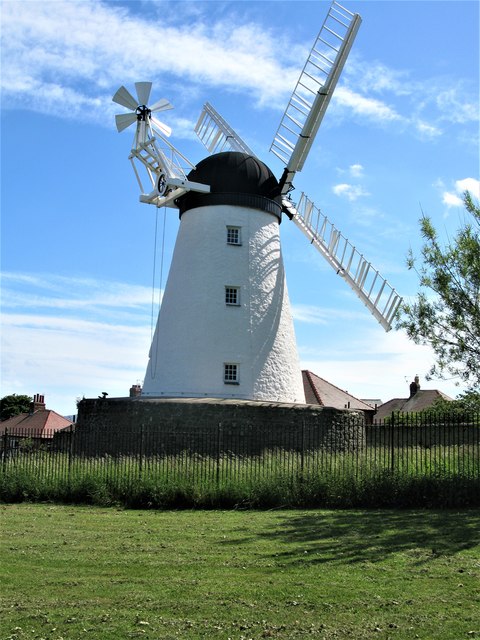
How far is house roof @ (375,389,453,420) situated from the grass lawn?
31.5 m

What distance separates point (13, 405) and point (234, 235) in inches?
1938

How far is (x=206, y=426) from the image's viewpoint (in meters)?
21.3

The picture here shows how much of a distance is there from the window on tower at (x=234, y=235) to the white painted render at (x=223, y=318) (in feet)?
0.49

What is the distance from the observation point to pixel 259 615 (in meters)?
7.04

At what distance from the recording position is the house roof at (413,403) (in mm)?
44062

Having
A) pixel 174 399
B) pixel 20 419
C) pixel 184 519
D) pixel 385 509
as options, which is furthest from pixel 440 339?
pixel 20 419

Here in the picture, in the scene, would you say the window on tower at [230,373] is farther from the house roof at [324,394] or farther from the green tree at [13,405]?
the green tree at [13,405]

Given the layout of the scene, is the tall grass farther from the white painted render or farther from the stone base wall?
the white painted render

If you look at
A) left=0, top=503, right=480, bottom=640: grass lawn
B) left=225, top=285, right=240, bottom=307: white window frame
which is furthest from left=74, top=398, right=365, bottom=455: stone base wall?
left=0, top=503, right=480, bottom=640: grass lawn

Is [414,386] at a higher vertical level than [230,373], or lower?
higher

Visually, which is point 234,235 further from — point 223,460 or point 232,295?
point 223,460

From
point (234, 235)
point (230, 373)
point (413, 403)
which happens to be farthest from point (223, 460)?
point (413, 403)

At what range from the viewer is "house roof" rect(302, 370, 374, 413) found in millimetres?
38312

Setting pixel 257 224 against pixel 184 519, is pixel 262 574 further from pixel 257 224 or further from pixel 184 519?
pixel 257 224
